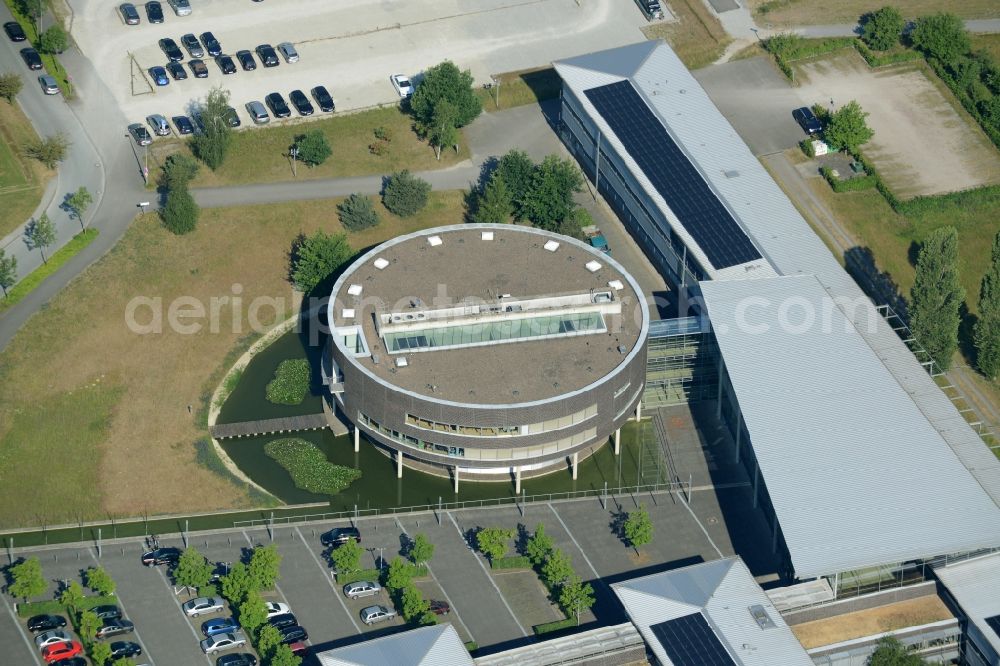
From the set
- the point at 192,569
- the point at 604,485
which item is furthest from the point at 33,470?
the point at 604,485

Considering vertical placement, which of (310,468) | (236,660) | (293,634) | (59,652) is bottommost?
(236,660)

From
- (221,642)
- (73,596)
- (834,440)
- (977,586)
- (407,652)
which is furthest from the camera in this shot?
(834,440)

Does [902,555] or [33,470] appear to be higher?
[33,470]

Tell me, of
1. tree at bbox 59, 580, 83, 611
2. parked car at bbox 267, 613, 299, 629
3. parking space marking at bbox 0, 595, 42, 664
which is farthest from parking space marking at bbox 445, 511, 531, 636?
parking space marking at bbox 0, 595, 42, 664

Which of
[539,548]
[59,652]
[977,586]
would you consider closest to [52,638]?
[59,652]

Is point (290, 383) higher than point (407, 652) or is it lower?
higher

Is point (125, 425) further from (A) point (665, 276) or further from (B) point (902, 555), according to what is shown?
(B) point (902, 555)

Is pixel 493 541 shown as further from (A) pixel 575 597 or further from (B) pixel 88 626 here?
(B) pixel 88 626

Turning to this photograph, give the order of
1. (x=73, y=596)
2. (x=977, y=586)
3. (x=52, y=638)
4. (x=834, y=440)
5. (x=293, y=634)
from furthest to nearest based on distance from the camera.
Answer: (x=834, y=440), (x=73, y=596), (x=977, y=586), (x=293, y=634), (x=52, y=638)
